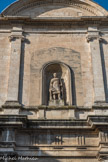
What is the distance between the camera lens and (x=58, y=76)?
1383cm

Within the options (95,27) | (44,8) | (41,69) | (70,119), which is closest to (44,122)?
(70,119)

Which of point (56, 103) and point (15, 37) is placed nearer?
point (56, 103)

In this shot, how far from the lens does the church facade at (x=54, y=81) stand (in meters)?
11.2

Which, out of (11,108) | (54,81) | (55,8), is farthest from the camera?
(55,8)

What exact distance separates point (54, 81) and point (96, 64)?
2.14 metres

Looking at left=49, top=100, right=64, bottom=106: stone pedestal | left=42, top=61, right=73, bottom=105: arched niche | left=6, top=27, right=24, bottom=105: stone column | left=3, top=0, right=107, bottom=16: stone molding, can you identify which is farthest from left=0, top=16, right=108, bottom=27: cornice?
left=49, top=100, right=64, bottom=106: stone pedestal

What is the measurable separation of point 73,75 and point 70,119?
2.52m

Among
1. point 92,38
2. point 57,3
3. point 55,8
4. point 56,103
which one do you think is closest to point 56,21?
point 55,8

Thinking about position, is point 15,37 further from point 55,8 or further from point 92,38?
point 92,38

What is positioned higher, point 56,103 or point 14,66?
point 14,66

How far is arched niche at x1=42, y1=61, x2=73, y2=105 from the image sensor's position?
42.0 feet

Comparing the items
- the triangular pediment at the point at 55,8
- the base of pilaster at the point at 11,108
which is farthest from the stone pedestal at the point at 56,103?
the triangular pediment at the point at 55,8

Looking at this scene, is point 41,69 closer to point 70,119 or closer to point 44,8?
point 70,119

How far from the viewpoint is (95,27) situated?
14.7 m
